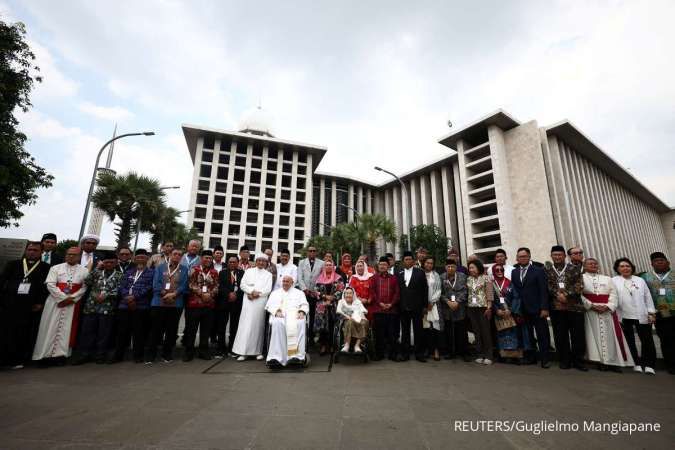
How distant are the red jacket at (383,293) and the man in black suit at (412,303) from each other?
0.16 metres

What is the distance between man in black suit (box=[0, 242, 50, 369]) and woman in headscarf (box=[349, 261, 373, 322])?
563 cm

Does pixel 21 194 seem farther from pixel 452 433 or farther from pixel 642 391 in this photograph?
pixel 642 391

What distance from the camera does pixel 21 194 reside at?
12773 mm

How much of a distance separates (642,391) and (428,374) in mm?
2666

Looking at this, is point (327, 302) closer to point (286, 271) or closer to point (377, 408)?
point (286, 271)

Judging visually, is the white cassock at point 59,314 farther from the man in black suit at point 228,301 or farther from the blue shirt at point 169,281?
the man in black suit at point 228,301

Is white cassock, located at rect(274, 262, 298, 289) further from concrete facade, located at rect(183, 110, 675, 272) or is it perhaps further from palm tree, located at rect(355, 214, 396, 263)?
concrete facade, located at rect(183, 110, 675, 272)

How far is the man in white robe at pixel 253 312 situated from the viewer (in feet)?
18.9

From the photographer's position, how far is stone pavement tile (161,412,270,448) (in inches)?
92.7

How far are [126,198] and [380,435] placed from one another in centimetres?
2042

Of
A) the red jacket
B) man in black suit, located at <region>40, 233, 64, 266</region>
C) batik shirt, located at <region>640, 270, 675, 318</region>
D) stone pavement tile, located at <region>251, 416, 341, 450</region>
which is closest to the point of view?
stone pavement tile, located at <region>251, 416, 341, 450</region>

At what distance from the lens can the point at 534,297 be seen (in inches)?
218

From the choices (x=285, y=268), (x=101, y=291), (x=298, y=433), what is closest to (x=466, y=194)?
(x=285, y=268)

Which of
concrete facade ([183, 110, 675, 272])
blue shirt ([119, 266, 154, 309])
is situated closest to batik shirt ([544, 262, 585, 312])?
blue shirt ([119, 266, 154, 309])
